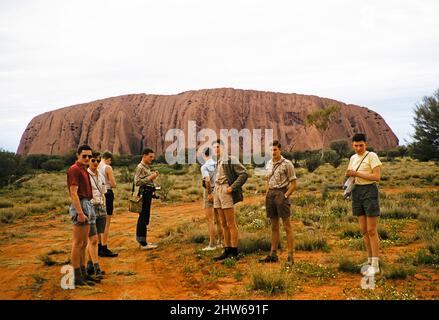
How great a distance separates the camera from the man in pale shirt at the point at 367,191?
5297 millimetres

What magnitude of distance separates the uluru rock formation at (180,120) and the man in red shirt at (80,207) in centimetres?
7611

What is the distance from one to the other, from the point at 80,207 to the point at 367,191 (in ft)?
13.7

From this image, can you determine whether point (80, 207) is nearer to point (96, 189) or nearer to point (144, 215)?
point (96, 189)

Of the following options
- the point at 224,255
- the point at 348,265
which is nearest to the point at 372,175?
the point at 348,265

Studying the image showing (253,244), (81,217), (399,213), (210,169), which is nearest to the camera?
(81,217)

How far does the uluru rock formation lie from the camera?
275 feet

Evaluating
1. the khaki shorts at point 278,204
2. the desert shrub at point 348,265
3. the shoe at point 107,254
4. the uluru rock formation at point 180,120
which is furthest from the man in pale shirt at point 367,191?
the uluru rock formation at point 180,120

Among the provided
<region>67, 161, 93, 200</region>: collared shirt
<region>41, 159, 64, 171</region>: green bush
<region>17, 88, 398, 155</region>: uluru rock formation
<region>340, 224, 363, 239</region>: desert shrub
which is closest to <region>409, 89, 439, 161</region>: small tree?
<region>340, 224, 363, 239</region>: desert shrub

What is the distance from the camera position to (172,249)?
816cm

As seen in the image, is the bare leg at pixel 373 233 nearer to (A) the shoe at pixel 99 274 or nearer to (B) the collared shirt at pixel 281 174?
(B) the collared shirt at pixel 281 174

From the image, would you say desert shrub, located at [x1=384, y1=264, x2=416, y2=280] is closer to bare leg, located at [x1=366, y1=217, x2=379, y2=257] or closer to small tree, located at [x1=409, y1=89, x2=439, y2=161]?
bare leg, located at [x1=366, y1=217, x2=379, y2=257]

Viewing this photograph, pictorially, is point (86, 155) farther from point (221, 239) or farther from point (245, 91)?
point (245, 91)

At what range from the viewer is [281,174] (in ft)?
20.4
